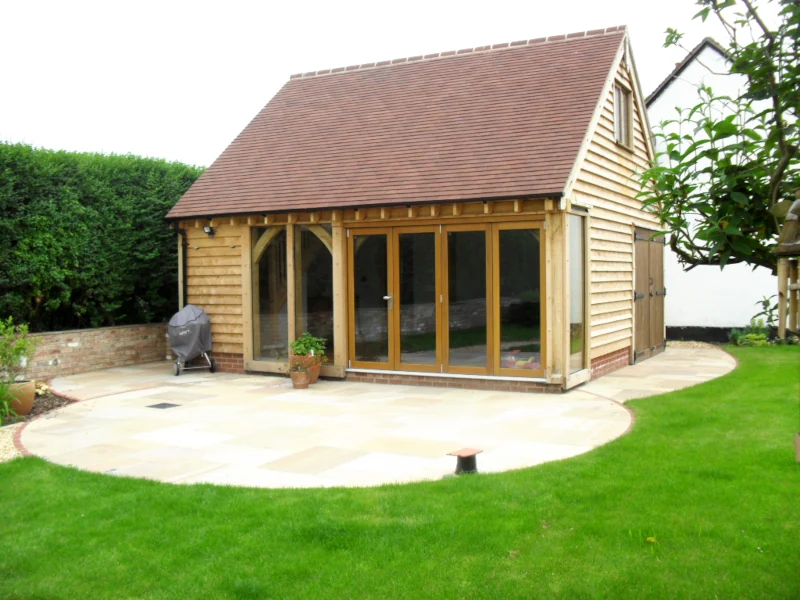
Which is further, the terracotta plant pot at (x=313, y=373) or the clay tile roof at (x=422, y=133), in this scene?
the terracotta plant pot at (x=313, y=373)

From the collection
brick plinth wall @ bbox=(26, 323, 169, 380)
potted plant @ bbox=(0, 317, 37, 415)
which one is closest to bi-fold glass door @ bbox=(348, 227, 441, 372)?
potted plant @ bbox=(0, 317, 37, 415)

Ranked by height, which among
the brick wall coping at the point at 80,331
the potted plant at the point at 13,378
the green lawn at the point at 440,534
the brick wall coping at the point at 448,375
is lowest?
the green lawn at the point at 440,534

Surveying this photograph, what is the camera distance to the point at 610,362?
1224cm

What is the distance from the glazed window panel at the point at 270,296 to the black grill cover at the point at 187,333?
3.10 feet

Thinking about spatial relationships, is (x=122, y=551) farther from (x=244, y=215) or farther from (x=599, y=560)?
(x=244, y=215)

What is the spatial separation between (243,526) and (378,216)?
22.7ft

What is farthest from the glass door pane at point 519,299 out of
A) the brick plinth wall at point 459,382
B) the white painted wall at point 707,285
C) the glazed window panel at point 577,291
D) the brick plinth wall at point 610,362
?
the white painted wall at point 707,285

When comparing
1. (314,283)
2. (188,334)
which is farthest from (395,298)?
(188,334)

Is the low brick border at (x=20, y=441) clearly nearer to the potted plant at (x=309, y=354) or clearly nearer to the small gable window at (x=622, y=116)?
the potted plant at (x=309, y=354)

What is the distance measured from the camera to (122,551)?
4648 millimetres

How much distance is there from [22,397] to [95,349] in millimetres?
4232

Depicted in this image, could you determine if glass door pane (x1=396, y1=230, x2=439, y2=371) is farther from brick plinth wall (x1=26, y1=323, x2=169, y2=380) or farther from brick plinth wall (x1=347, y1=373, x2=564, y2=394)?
brick plinth wall (x1=26, y1=323, x2=169, y2=380)

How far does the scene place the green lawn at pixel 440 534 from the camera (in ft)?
13.4

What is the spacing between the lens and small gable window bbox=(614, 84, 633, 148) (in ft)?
41.2
